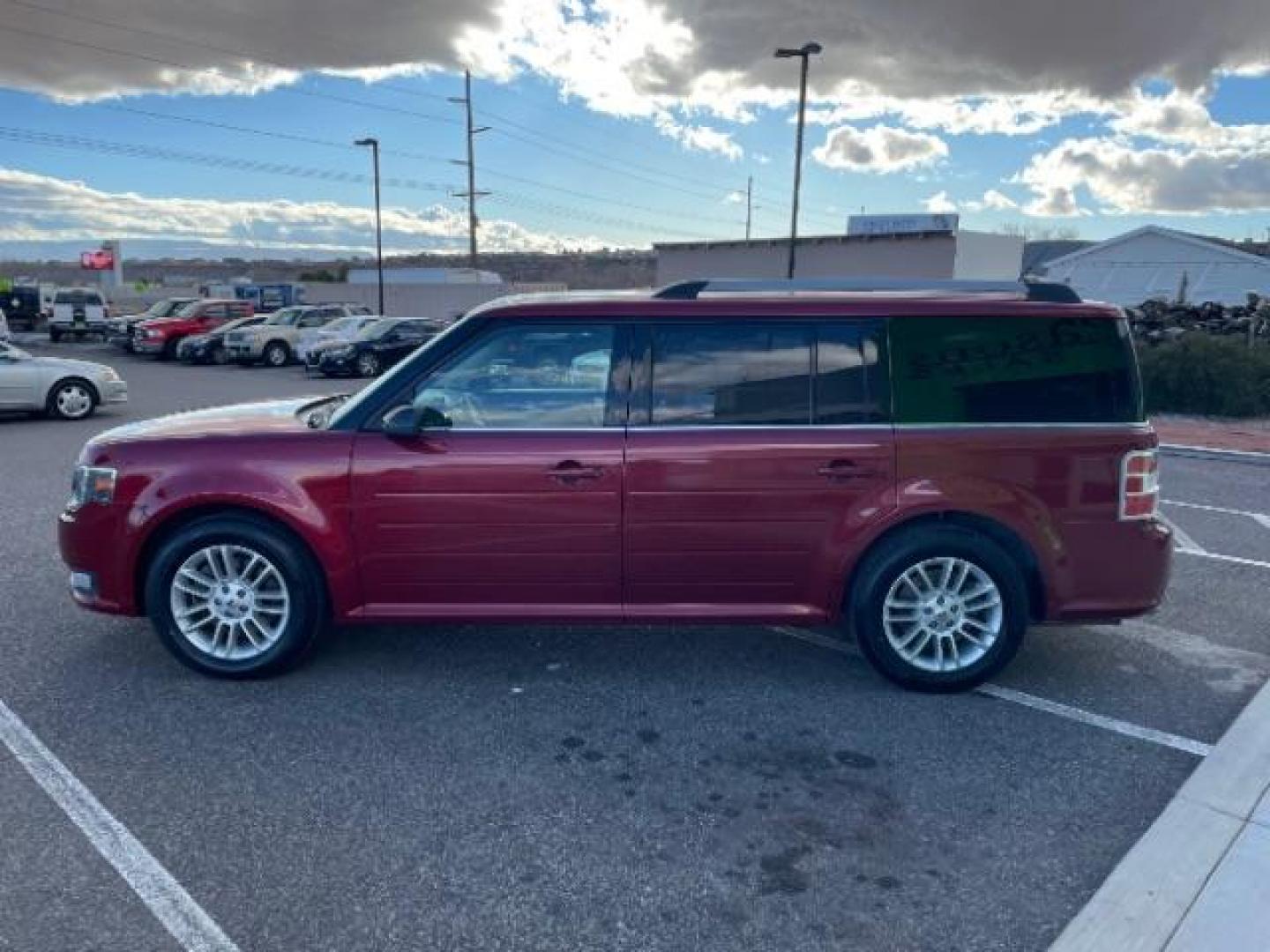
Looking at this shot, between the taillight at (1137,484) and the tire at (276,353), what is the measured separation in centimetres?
2429

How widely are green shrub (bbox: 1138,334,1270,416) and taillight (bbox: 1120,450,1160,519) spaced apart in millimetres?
11792

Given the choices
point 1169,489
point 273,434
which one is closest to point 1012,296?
point 273,434

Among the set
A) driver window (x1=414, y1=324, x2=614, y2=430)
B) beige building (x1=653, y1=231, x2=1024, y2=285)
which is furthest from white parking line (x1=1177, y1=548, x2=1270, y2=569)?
beige building (x1=653, y1=231, x2=1024, y2=285)

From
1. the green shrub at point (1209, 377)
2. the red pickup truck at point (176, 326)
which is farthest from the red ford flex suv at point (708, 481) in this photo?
the red pickup truck at point (176, 326)

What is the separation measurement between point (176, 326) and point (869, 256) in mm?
23049

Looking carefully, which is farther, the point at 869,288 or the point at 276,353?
the point at 276,353

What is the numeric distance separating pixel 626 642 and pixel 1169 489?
6.99 metres

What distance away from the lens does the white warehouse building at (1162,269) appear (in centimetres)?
3472

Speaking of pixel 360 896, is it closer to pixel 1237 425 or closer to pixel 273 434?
pixel 273 434

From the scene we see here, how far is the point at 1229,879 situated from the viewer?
275 centimetres

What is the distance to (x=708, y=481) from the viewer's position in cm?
393

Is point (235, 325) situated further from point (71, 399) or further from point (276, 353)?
point (71, 399)

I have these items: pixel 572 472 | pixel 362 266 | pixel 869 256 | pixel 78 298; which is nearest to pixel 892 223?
pixel 869 256

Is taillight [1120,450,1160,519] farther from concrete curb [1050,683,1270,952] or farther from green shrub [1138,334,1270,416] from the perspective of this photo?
green shrub [1138,334,1270,416]
